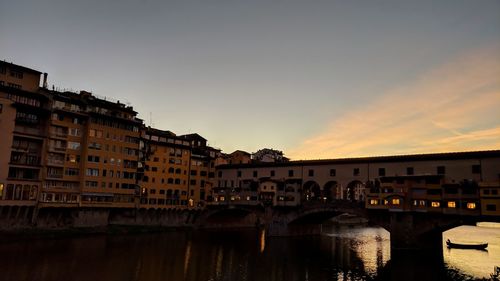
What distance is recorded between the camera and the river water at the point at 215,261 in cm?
4456

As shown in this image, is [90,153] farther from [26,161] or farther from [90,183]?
[26,161]

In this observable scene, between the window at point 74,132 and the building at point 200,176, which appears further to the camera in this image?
the building at point 200,176

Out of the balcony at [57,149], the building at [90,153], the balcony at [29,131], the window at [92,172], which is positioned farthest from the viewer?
the window at [92,172]

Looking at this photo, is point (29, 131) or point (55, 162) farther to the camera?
point (55, 162)

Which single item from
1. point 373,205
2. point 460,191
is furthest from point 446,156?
point 373,205

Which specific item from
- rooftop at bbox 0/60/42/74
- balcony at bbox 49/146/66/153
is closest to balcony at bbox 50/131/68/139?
balcony at bbox 49/146/66/153

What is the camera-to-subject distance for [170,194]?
325 feet

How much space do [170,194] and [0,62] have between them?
156 ft

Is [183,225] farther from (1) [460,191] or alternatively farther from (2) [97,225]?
(1) [460,191]

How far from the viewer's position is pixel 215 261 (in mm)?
55812

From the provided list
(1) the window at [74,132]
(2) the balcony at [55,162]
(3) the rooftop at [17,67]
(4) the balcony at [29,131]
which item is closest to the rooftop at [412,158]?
(1) the window at [74,132]

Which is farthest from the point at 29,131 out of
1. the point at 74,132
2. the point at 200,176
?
the point at 200,176

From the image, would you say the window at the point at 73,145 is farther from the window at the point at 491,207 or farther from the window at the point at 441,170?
the window at the point at 491,207

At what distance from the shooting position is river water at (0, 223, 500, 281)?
44562 millimetres
